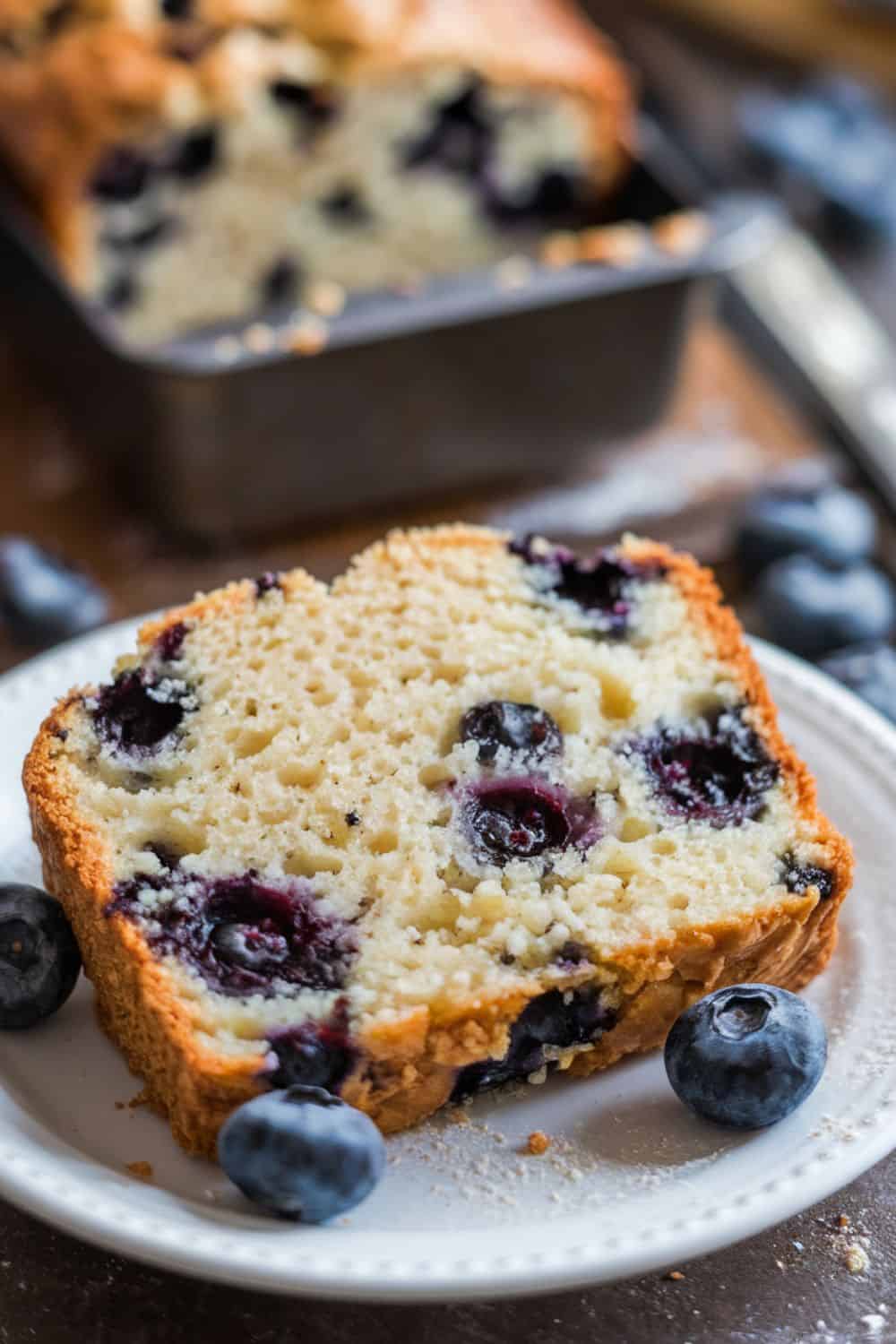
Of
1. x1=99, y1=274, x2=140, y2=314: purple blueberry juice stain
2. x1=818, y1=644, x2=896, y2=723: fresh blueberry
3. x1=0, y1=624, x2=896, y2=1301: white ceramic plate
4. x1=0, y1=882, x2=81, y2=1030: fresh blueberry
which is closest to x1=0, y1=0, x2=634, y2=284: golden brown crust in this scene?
x1=99, y1=274, x2=140, y2=314: purple blueberry juice stain

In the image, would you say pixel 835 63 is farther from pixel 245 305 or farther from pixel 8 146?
pixel 8 146

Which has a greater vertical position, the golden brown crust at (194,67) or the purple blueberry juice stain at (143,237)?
the golden brown crust at (194,67)

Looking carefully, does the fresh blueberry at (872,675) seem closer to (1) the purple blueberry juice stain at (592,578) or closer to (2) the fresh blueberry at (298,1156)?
(1) the purple blueberry juice stain at (592,578)

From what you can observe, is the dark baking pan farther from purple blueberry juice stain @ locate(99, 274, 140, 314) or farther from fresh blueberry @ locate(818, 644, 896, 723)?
fresh blueberry @ locate(818, 644, 896, 723)

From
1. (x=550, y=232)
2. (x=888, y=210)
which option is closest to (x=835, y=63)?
(x=888, y=210)

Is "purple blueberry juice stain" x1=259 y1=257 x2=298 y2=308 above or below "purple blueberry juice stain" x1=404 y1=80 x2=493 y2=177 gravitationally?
below

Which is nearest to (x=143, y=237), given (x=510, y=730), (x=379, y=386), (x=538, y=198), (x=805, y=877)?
(x=379, y=386)

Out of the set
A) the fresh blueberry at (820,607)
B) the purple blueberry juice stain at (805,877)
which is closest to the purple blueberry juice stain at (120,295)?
the fresh blueberry at (820,607)
